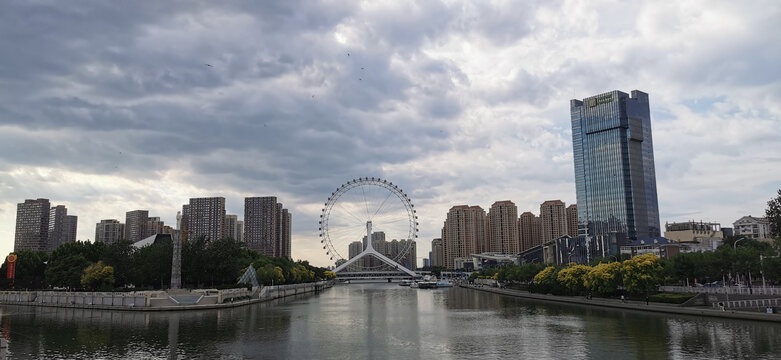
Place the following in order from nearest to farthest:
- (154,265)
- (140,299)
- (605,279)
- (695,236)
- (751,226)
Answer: (140,299)
(605,279)
(154,265)
(695,236)
(751,226)

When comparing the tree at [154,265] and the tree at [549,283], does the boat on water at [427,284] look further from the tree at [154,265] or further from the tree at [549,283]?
the tree at [154,265]

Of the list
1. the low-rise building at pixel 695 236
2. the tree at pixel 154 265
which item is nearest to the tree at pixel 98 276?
the tree at pixel 154 265

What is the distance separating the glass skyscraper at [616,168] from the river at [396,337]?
121 metres

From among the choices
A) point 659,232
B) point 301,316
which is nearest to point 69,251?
point 301,316

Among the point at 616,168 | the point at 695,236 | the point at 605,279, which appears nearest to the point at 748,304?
the point at 605,279

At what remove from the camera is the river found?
105ft

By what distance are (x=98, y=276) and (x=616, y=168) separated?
14441 centimetres

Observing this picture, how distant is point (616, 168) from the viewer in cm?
16938

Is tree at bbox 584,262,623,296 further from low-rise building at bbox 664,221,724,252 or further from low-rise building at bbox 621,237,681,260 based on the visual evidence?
low-rise building at bbox 664,221,724,252

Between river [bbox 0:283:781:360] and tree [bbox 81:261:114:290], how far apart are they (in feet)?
75.0

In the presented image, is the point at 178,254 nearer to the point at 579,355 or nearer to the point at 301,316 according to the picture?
the point at 301,316

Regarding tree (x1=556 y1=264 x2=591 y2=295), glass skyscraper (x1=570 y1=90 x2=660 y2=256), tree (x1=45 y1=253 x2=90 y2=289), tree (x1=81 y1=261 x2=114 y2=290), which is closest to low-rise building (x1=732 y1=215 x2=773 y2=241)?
glass skyscraper (x1=570 y1=90 x2=660 y2=256)

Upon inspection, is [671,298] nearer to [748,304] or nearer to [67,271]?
[748,304]

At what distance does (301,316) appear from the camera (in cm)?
6041
